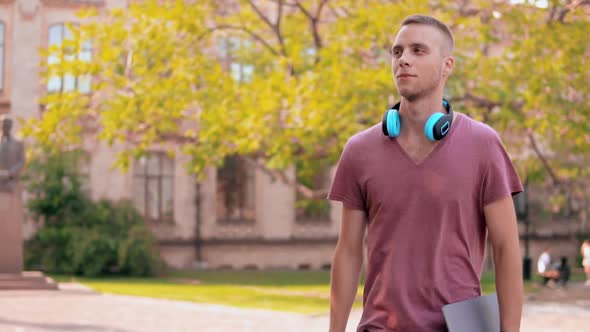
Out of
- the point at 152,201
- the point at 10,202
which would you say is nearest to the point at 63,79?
the point at 152,201

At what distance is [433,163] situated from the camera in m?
3.11

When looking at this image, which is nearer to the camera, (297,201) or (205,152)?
(205,152)

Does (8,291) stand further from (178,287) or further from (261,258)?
(261,258)

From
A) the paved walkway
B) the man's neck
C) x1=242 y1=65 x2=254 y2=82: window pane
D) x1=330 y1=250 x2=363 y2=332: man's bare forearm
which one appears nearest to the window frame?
x1=242 y1=65 x2=254 y2=82: window pane

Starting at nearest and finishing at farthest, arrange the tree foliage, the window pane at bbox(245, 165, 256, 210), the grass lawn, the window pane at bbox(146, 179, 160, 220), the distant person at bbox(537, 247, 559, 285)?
the tree foliage < the grass lawn < the distant person at bbox(537, 247, 559, 285) < the window pane at bbox(146, 179, 160, 220) < the window pane at bbox(245, 165, 256, 210)

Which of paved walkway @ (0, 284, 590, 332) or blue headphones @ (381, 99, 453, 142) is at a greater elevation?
blue headphones @ (381, 99, 453, 142)

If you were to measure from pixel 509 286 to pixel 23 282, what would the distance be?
19.7 meters

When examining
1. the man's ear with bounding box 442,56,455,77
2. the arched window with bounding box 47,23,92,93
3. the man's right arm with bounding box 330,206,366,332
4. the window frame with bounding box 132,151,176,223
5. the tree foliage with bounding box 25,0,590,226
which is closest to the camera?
the man's ear with bounding box 442,56,455,77

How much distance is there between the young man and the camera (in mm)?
3080

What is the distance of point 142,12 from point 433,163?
1915cm

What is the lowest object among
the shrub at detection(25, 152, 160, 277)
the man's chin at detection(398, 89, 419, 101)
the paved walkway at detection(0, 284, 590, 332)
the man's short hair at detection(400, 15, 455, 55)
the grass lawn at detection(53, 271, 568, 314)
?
the grass lawn at detection(53, 271, 568, 314)

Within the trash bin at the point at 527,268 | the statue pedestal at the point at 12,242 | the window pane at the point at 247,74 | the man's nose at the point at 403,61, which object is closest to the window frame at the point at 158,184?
the window pane at the point at 247,74

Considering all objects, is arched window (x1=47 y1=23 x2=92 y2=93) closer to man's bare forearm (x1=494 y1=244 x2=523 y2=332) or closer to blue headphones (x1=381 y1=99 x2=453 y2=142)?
blue headphones (x1=381 y1=99 x2=453 y2=142)

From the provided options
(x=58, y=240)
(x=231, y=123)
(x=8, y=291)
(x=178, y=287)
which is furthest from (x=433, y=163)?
(x=58, y=240)
